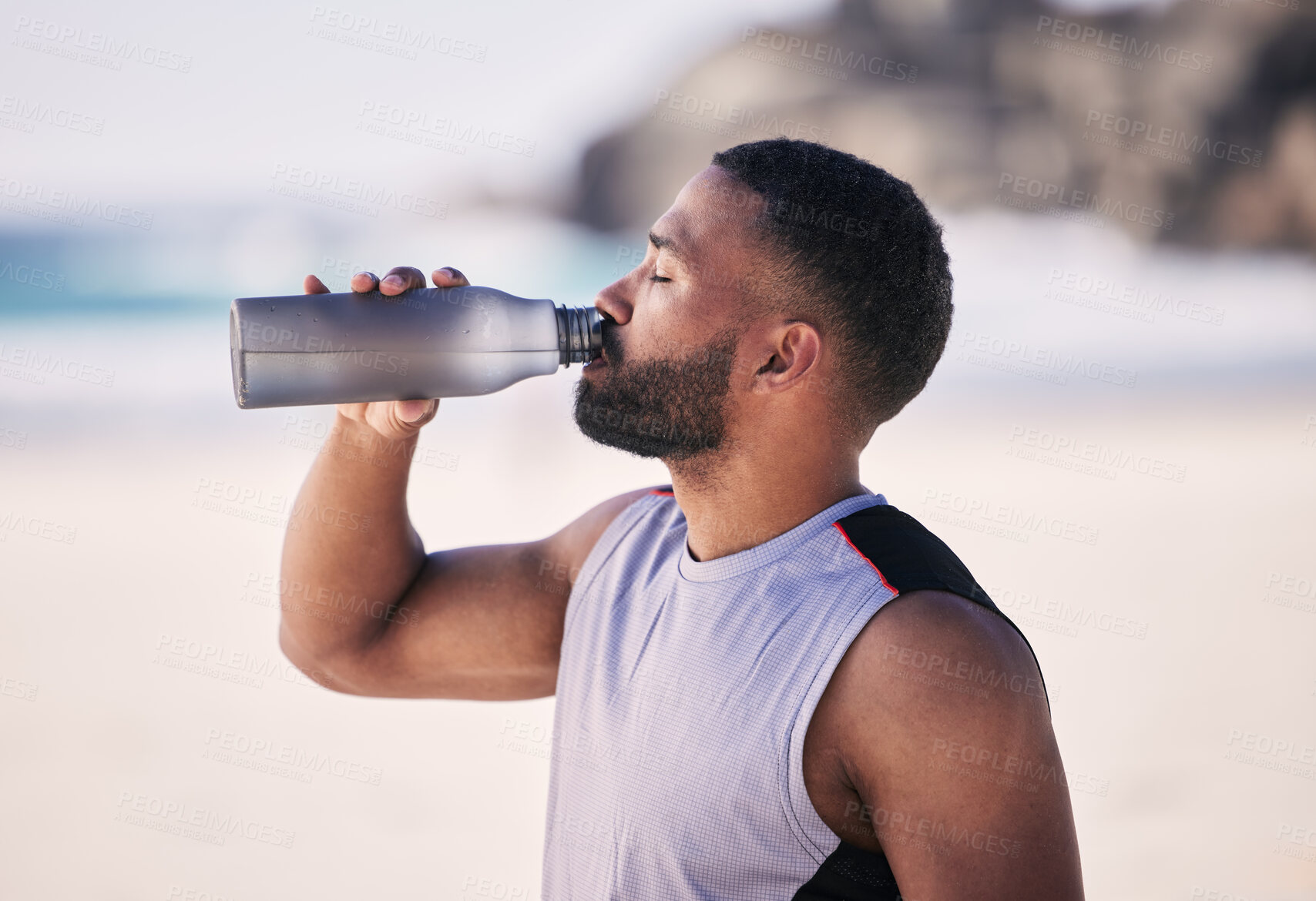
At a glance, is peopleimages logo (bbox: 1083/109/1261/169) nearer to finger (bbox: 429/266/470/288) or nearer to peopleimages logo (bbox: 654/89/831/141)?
peopleimages logo (bbox: 654/89/831/141)

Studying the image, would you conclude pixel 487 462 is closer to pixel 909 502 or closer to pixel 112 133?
pixel 909 502

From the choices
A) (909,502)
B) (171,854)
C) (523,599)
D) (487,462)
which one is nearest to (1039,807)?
(523,599)

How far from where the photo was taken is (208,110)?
13.2m

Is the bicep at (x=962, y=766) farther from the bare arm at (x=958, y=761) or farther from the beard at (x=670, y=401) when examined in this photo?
the beard at (x=670, y=401)

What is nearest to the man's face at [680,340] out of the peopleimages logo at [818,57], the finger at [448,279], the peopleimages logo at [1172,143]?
the finger at [448,279]

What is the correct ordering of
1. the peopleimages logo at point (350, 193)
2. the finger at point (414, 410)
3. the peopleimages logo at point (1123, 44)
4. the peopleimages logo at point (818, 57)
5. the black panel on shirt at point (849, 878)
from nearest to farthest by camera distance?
the black panel on shirt at point (849, 878) → the finger at point (414, 410) → the peopleimages logo at point (818, 57) → the peopleimages logo at point (350, 193) → the peopleimages logo at point (1123, 44)

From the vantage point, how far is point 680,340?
164 cm

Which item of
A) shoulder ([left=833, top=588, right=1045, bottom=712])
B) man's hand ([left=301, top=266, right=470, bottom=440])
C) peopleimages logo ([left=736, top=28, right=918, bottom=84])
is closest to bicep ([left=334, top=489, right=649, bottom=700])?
man's hand ([left=301, top=266, right=470, bottom=440])

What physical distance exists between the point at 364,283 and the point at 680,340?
17.8 inches

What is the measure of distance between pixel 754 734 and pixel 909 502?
418 centimetres

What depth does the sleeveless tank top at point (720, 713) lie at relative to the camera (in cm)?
140

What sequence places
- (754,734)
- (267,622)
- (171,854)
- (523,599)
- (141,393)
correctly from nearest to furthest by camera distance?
(754,734), (523,599), (171,854), (267,622), (141,393)

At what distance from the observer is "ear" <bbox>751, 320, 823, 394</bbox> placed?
65.1 inches

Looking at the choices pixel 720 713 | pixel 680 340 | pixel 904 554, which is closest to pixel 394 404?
pixel 680 340
